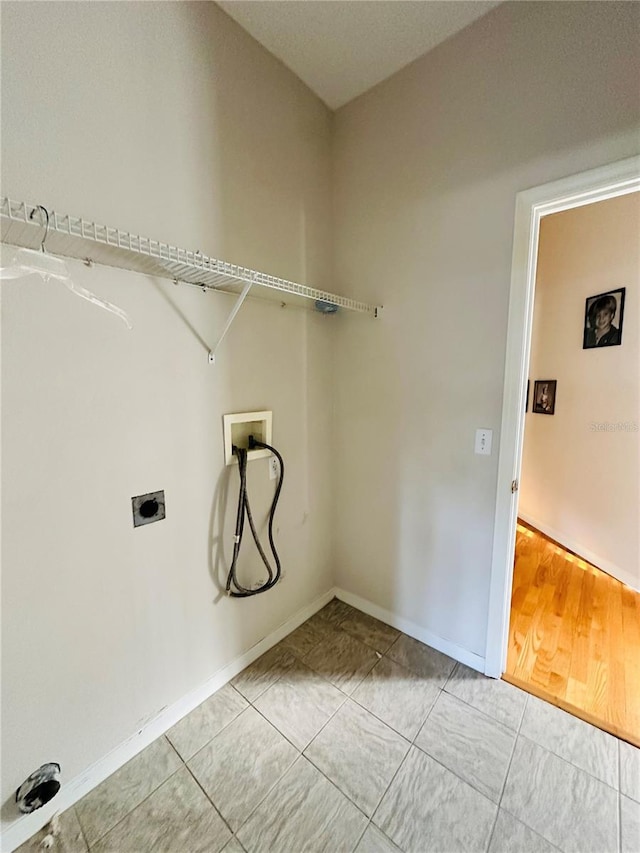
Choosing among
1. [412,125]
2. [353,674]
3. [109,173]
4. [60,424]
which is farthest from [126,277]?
[353,674]

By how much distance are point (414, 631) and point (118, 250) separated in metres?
2.22

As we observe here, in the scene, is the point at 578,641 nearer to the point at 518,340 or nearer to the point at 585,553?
the point at 585,553

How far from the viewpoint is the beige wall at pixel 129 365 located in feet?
3.16

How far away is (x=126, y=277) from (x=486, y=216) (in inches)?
57.6

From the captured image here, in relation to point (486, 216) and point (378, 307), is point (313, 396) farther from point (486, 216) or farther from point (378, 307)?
point (486, 216)

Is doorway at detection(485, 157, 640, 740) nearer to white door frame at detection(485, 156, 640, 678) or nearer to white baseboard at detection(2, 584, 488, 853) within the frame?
white door frame at detection(485, 156, 640, 678)

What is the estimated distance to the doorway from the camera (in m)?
1.19

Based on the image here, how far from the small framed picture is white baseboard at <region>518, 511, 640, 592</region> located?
1.08m

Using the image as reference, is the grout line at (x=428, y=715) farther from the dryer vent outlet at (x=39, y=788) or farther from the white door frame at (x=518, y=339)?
the dryer vent outlet at (x=39, y=788)

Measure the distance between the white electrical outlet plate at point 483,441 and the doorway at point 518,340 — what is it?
55 mm

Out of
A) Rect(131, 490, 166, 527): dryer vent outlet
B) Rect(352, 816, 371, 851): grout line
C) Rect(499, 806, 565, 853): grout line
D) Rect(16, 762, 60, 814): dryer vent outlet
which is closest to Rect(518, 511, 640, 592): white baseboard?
Rect(499, 806, 565, 853): grout line

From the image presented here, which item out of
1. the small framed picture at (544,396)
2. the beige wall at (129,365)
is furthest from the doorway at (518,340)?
the small framed picture at (544,396)

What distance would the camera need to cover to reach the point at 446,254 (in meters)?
1.54

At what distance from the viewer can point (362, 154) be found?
5.77ft
